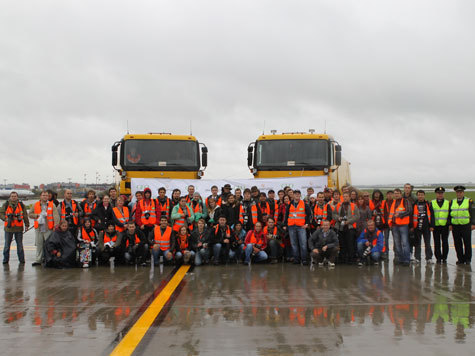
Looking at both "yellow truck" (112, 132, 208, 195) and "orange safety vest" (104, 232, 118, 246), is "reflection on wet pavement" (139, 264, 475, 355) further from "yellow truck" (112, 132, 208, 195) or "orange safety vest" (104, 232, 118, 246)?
"yellow truck" (112, 132, 208, 195)

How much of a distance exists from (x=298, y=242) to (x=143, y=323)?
18.2 ft

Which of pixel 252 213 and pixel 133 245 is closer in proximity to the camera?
pixel 133 245

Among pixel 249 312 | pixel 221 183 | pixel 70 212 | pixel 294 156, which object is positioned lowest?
pixel 249 312

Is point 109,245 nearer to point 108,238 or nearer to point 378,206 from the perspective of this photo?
point 108,238

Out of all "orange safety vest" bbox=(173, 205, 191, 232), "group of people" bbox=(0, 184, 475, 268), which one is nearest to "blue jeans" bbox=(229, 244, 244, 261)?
"group of people" bbox=(0, 184, 475, 268)

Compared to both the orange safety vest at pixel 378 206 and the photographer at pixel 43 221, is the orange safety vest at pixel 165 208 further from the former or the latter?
the orange safety vest at pixel 378 206

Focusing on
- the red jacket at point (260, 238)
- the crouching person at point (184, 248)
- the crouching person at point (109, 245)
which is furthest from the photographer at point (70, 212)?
the red jacket at point (260, 238)

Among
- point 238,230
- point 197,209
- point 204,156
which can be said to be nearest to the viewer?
point 238,230

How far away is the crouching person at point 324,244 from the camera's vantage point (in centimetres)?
995

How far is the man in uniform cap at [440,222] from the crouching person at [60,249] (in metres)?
7.70

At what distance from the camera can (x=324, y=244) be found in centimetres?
1008

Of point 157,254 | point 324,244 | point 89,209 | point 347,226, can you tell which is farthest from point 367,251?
point 89,209

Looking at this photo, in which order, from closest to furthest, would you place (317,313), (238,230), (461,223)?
(317,313)
(461,223)
(238,230)

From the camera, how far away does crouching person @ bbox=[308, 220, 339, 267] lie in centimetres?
995
